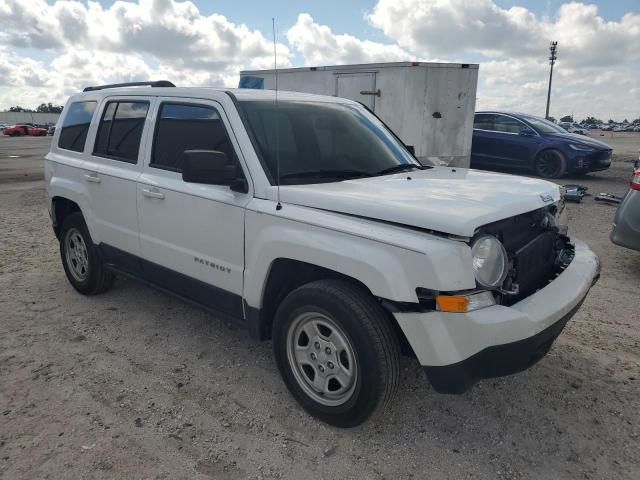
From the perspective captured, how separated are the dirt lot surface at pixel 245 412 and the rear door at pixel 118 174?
0.68 m

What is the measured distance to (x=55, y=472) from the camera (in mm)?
2520

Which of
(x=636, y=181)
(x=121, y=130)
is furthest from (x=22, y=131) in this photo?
(x=636, y=181)

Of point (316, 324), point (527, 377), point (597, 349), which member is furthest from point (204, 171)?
point (597, 349)

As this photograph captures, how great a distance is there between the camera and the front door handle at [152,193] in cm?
362

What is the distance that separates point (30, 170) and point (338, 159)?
16.5m

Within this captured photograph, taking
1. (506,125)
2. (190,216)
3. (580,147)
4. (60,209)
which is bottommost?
(60,209)

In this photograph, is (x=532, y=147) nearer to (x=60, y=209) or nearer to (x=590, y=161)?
(x=590, y=161)

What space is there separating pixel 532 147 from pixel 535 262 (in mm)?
11073

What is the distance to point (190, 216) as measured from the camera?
343 cm

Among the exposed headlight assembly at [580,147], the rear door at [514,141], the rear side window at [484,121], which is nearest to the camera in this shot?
the exposed headlight assembly at [580,147]

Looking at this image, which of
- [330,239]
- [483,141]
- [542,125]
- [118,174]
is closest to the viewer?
[330,239]

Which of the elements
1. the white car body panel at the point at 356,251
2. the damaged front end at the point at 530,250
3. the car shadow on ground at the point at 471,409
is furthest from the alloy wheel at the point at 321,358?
the damaged front end at the point at 530,250

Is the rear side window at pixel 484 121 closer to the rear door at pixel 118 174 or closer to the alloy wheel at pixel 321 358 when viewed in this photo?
the rear door at pixel 118 174

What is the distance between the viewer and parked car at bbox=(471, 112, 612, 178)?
12.5 meters
